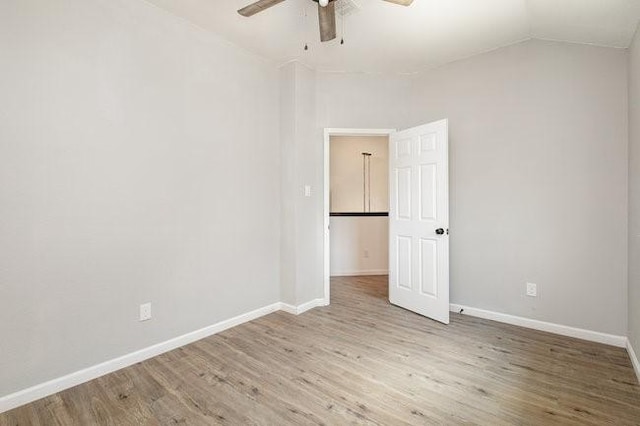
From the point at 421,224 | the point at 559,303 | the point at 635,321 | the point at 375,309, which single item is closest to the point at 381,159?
the point at 421,224

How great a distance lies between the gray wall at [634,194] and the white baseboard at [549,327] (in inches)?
7.7

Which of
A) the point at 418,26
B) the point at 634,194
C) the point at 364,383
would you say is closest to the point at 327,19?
the point at 418,26

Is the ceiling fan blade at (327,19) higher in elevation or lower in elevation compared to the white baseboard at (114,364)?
higher

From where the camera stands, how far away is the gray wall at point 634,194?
85.4 inches

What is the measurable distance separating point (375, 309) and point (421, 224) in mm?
1079

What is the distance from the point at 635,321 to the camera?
87.8 inches

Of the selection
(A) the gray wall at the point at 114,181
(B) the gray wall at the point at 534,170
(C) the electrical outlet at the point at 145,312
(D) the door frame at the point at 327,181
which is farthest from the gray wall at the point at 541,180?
(C) the electrical outlet at the point at 145,312

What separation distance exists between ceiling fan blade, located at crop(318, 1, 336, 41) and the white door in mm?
1438

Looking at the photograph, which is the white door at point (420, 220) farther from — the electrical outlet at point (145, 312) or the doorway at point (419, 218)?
the electrical outlet at point (145, 312)

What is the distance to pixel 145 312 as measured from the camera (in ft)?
7.86

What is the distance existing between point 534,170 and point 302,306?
2.65m

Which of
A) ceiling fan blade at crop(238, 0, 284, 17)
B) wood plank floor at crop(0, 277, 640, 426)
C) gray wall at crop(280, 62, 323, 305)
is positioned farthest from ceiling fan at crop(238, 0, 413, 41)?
wood plank floor at crop(0, 277, 640, 426)

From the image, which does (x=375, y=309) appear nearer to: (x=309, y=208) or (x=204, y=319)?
(x=309, y=208)

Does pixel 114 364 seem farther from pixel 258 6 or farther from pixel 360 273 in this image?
pixel 360 273
